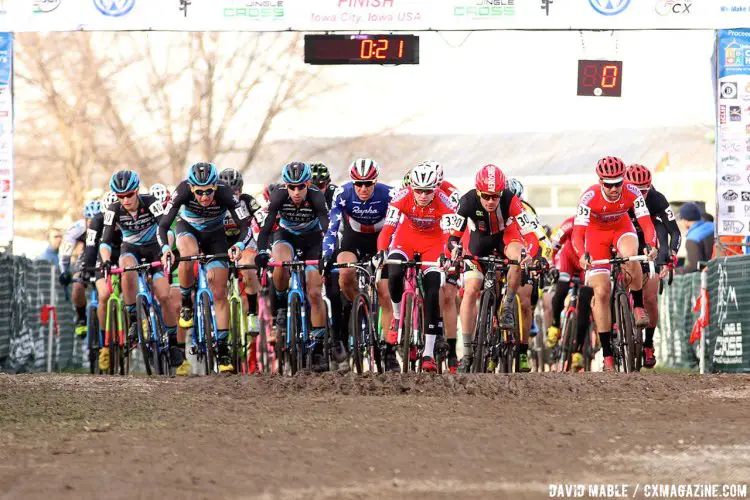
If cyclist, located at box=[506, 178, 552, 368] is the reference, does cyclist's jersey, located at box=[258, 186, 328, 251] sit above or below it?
above

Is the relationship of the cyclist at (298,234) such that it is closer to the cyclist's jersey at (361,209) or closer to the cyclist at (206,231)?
the cyclist's jersey at (361,209)

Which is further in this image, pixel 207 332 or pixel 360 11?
pixel 360 11

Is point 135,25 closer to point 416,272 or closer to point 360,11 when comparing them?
point 360,11

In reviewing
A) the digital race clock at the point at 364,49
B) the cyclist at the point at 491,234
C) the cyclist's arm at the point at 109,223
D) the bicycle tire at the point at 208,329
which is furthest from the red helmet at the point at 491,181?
the digital race clock at the point at 364,49

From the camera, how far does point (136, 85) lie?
4559cm

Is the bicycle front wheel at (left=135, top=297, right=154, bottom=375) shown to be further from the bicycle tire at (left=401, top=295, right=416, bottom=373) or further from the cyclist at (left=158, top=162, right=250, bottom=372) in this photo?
the bicycle tire at (left=401, top=295, right=416, bottom=373)

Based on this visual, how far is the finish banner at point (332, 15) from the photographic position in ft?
58.4

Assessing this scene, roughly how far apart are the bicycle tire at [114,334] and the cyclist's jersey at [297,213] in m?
2.10

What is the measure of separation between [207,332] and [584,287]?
12.6 feet

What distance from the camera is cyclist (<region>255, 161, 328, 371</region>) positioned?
14.2 meters

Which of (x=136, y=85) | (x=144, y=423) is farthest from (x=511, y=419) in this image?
(x=136, y=85)

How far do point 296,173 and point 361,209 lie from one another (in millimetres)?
719

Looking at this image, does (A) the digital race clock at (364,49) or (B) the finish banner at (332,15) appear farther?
(A) the digital race clock at (364,49)

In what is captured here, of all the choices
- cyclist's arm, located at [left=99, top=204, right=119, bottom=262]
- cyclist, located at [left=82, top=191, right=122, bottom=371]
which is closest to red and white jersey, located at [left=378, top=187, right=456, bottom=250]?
cyclist's arm, located at [left=99, top=204, right=119, bottom=262]
